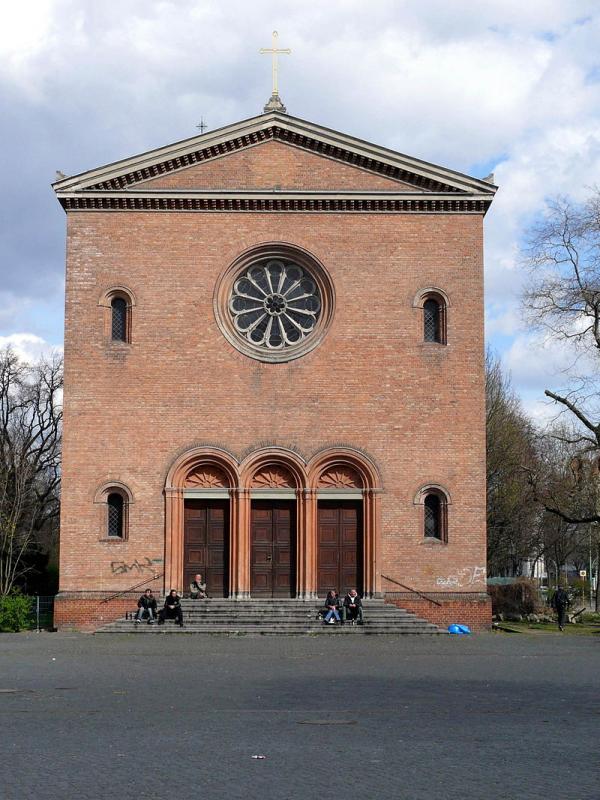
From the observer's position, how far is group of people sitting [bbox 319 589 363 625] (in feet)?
104

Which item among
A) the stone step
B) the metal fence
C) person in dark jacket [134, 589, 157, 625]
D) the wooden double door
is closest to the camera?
the stone step

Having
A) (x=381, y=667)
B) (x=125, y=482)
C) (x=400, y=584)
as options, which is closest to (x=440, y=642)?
(x=400, y=584)

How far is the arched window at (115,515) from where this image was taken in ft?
110

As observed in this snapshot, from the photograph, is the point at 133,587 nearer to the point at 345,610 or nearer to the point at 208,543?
the point at 208,543

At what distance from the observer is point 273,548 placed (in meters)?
34.0

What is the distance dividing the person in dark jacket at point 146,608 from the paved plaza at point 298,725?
21.4 ft

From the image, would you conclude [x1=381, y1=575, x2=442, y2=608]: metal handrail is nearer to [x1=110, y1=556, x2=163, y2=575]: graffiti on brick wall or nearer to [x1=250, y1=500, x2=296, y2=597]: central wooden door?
[x1=250, y1=500, x2=296, y2=597]: central wooden door

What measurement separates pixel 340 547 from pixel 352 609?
2651mm

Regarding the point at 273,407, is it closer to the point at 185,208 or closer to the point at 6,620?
the point at 185,208

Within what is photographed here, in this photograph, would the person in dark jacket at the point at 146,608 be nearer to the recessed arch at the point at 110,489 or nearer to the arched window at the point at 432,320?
the recessed arch at the point at 110,489

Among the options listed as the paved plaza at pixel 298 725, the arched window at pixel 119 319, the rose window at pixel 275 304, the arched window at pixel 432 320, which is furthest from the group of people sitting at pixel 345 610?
the arched window at pixel 119 319

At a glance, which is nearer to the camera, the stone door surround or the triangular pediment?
the stone door surround

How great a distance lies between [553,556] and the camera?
72.3 meters

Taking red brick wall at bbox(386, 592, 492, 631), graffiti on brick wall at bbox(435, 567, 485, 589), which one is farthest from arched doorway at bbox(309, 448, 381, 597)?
graffiti on brick wall at bbox(435, 567, 485, 589)
